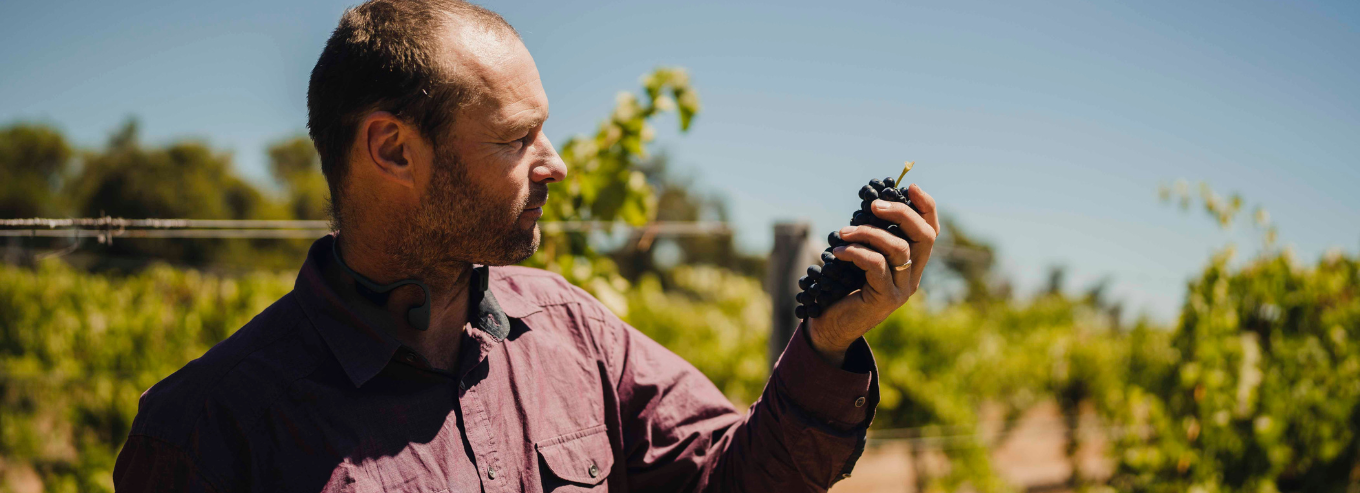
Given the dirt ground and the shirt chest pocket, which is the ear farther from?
the dirt ground

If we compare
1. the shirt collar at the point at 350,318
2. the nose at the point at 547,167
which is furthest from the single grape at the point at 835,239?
the shirt collar at the point at 350,318

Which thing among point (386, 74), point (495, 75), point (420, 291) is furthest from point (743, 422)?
point (386, 74)

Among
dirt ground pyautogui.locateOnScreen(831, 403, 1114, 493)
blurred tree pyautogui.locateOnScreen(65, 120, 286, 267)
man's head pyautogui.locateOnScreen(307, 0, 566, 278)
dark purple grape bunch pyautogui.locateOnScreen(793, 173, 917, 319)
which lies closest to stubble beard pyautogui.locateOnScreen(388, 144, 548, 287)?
man's head pyautogui.locateOnScreen(307, 0, 566, 278)

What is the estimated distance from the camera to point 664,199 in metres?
55.5

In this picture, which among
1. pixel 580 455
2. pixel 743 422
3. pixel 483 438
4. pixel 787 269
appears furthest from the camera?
pixel 787 269

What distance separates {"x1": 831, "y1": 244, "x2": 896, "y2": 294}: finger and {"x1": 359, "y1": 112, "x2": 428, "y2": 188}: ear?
679 millimetres

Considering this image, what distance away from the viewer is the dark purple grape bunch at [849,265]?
1256 mm

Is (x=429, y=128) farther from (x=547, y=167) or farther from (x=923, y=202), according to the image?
(x=923, y=202)

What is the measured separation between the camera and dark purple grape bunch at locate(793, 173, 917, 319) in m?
1.26

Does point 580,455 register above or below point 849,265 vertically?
below

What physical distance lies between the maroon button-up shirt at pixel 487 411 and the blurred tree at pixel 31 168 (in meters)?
54.6

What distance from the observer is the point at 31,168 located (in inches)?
1834

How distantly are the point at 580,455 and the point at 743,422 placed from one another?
0.32m

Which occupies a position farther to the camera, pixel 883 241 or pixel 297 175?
pixel 297 175
